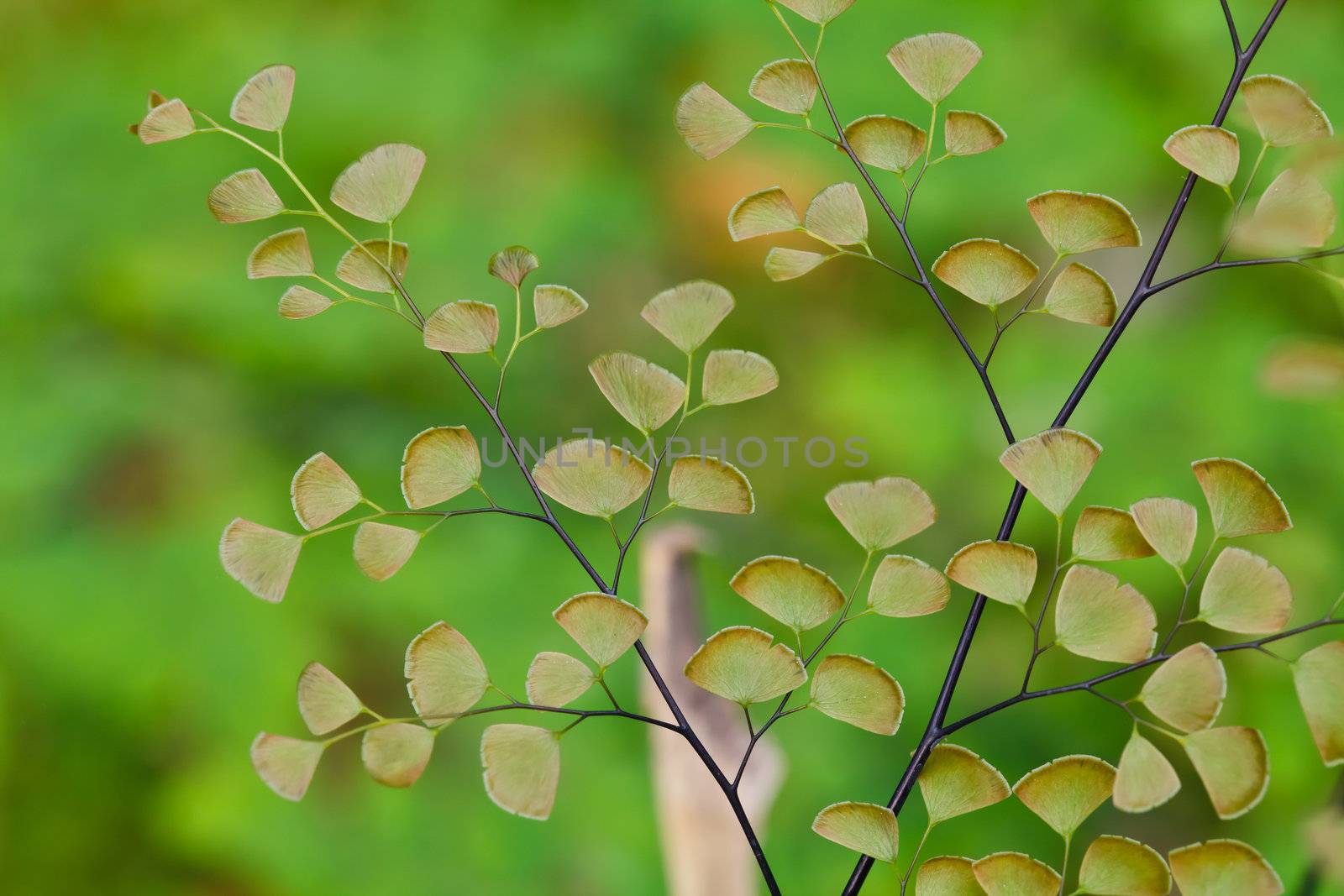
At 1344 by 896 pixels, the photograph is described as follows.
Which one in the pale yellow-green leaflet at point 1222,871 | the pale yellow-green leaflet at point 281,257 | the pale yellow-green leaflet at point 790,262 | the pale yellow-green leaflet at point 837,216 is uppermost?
the pale yellow-green leaflet at point 837,216

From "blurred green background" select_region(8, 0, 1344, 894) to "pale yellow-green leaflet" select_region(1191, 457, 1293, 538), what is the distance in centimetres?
33

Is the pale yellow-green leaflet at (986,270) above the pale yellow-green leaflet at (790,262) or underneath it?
above

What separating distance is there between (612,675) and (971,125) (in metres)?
0.36

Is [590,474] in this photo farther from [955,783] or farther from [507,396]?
[507,396]

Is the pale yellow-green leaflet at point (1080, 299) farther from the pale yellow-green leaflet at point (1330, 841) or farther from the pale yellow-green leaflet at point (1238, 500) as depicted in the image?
the pale yellow-green leaflet at point (1330, 841)

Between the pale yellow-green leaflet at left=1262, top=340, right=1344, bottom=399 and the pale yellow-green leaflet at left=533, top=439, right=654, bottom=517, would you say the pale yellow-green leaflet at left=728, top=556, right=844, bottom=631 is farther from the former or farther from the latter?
the pale yellow-green leaflet at left=1262, top=340, right=1344, bottom=399

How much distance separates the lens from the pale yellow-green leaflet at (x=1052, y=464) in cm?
19

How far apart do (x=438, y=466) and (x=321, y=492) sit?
2 centimetres

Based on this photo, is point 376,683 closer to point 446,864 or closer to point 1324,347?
point 446,864

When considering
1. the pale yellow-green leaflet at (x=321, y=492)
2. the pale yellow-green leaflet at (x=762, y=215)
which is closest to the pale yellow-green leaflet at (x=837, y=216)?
the pale yellow-green leaflet at (x=762, y=215)

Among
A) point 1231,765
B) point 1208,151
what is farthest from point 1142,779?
point 1208,151

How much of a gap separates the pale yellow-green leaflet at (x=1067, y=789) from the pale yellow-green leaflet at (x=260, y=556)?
0.14m

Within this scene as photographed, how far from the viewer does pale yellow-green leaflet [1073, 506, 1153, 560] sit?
0.19 meters

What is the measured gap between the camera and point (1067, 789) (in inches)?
7.2
